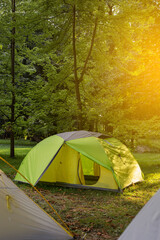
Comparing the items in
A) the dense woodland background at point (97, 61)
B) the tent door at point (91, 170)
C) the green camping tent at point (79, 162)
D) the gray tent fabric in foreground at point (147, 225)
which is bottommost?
the tent door at point (91, 170)

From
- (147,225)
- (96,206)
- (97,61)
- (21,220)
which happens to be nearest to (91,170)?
(96,206)

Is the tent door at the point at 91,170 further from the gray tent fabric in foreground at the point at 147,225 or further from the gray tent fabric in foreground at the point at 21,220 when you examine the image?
the gray tent fabric in foreground at the point at 147,225

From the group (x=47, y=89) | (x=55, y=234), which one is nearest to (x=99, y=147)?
(x=55, y=234)

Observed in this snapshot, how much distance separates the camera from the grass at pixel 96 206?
17.0 feet

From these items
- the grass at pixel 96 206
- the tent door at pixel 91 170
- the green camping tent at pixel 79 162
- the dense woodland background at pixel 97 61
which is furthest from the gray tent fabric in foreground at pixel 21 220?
the dense woodland background at pixel 97 61

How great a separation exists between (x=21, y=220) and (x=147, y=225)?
210 centimetres

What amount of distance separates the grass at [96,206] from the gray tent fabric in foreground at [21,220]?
2.14ft

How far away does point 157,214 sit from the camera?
2.85 metres

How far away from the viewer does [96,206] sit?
6.67 m

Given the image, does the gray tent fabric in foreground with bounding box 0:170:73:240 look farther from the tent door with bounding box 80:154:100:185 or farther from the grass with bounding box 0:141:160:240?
the tent door with bounding box 80:154:100:185

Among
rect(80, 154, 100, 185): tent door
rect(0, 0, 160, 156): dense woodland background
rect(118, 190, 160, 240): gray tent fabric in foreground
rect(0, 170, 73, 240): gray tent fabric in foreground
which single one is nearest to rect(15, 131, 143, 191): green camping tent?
rect(80, 154, 100, 185): tent door

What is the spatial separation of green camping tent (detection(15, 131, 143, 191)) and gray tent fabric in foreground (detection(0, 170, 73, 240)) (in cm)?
340

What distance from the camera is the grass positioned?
5.18 meters

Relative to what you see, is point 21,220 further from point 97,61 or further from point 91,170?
point 97,61
